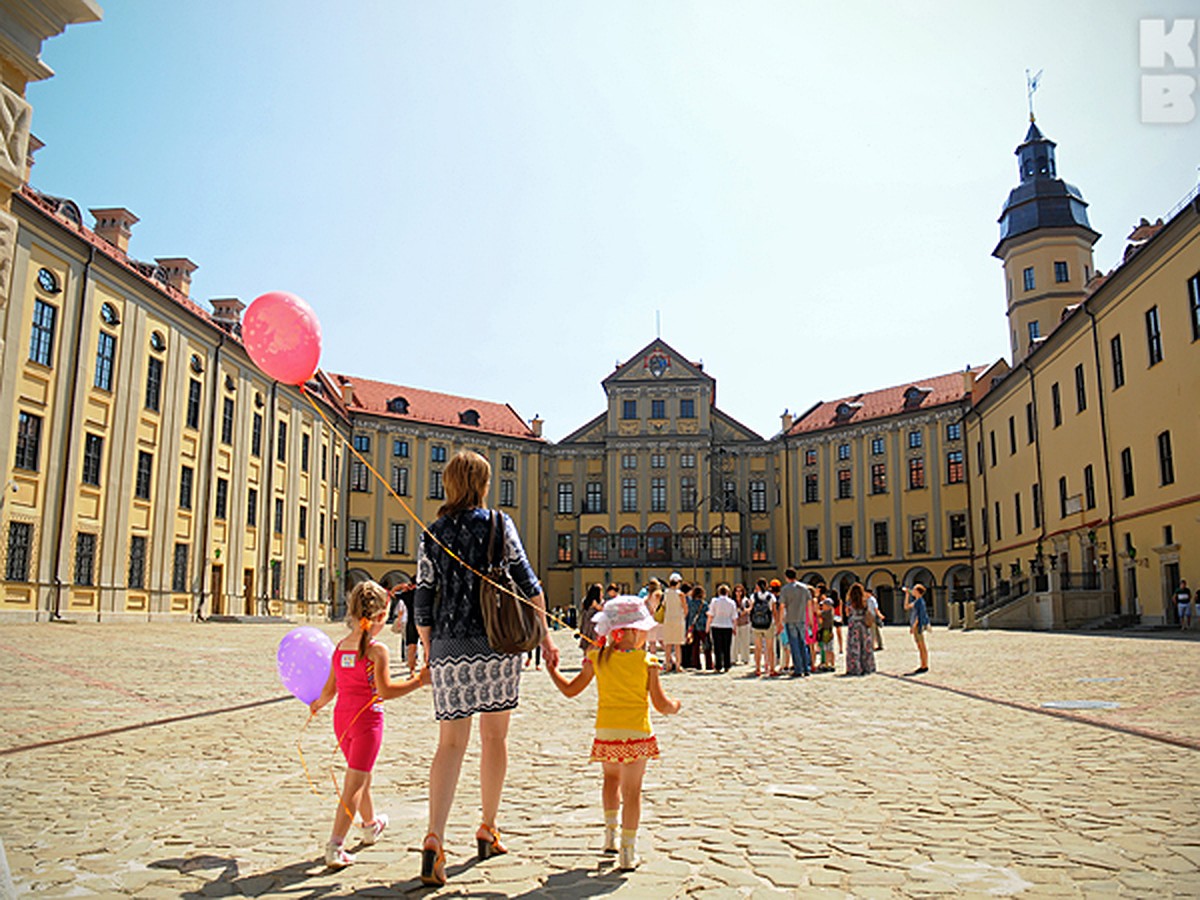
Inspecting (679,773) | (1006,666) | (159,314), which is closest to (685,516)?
(159,314)

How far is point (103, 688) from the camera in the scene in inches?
524

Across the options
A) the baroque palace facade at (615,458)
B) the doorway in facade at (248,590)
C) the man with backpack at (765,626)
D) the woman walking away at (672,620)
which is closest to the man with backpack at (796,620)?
the man with backpack at (765,626)

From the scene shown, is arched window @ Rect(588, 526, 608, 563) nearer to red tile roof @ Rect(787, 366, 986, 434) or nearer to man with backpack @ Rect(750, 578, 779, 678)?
red tile roof @ Rect(787, 366, 986, 434)

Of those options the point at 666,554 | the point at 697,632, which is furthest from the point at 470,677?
the point at 666,554

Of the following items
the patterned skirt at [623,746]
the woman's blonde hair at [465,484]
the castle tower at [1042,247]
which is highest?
the castle tower at [1042,247]

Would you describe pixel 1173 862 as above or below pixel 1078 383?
below

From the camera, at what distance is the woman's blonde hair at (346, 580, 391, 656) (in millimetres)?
5355

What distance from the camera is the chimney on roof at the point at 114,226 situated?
36312 mm

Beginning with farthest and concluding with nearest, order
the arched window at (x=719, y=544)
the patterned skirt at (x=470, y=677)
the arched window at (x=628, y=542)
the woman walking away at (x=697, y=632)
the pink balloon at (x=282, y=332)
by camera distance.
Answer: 1. the arched window at (x=628, y=542)
2. the arched window at (x=719, y=544)
3. the woman walking away at (x=697, y=632)
4. the pink balloon at (x=282, y=332)
5. the patterned skirt at (x=470, y=677)

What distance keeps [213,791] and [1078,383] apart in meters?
39.1

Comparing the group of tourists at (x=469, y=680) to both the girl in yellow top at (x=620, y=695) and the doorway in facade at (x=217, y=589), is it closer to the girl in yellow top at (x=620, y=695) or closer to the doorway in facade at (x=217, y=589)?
the girl in yellow top at (x=620, y=695)

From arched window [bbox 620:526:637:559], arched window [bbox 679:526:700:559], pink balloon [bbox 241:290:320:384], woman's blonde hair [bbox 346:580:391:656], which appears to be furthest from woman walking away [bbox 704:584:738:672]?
arched window [bbox 620:526:637:559]

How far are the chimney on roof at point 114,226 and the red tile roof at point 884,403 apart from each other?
43421 millimetres

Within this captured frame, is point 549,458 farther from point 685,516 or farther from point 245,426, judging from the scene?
point 245,426
